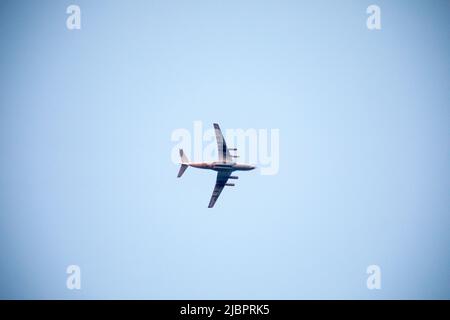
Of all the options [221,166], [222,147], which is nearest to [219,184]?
[221,166]

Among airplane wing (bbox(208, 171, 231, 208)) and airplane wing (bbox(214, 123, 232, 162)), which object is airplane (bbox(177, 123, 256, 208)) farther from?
airplane wing (bbox(208, 171, 231, 208))

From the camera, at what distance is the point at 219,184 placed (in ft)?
243

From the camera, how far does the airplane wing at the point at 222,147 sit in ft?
227

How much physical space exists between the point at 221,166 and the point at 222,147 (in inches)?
113

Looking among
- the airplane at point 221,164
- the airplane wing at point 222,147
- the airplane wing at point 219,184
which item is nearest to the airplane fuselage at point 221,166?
the airplane at point 221,164

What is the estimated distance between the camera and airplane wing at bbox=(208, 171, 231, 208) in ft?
237

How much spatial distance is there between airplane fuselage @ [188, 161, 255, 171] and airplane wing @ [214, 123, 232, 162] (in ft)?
2.78

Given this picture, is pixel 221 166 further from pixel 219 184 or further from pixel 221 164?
pixel 219 184
